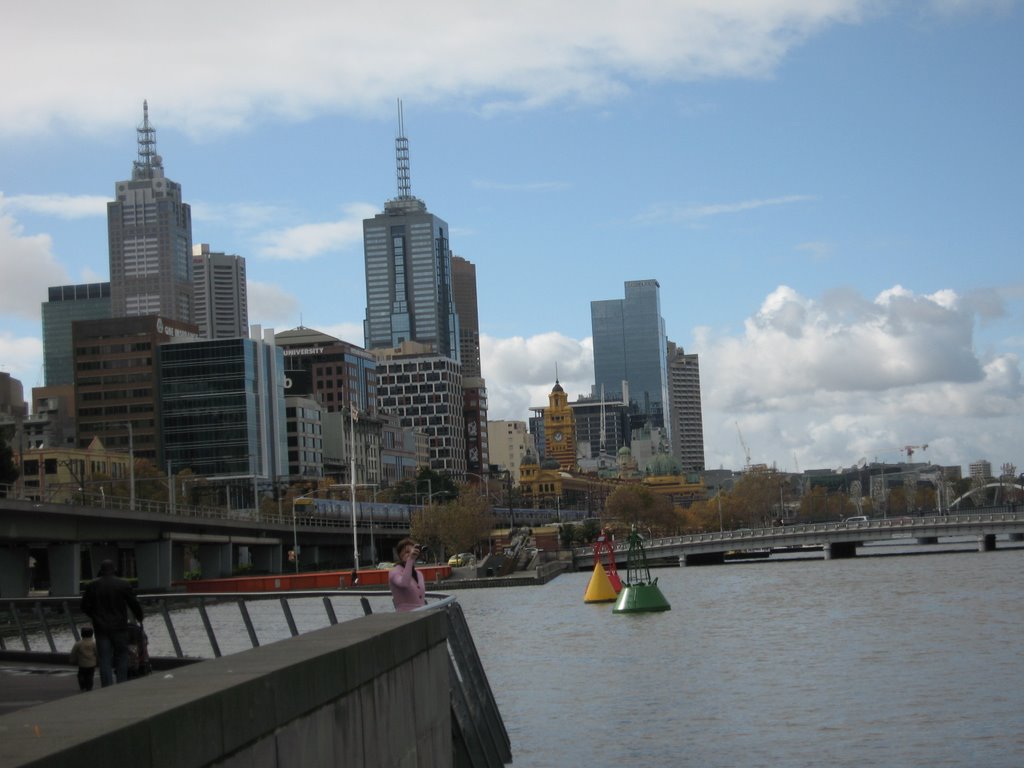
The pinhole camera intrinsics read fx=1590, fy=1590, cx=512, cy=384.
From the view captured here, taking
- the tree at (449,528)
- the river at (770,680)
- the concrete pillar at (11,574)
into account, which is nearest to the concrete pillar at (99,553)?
the concrete pillar at (11,574)

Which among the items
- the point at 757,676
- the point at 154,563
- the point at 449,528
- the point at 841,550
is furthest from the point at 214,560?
the point at 757,676

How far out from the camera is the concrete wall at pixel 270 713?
6684 millimetres

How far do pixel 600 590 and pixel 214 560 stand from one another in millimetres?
59046

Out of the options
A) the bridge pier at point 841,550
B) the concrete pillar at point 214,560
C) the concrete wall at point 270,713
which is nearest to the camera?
the concrete wall at point 270,713

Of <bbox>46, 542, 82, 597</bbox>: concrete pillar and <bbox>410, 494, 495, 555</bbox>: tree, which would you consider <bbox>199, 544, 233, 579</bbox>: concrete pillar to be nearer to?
→ <bbox>410, 494, 495, 555</bbox>: tree

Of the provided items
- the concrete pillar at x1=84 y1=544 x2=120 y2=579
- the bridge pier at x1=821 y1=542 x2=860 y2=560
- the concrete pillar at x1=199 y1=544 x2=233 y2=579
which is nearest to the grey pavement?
the concrete pillar at x1=84 y1=544 x2=120 y2=579

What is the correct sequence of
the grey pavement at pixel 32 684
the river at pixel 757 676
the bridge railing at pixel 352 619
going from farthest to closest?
1. the river at pixel 757 676
2. the grey pavement at pixel 32 684
3. the bridge railing at pixel 352 619

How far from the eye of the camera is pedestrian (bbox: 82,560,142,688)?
21.1 metres

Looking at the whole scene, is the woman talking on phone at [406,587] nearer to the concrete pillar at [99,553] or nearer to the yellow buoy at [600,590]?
the yellow buoy at [600,590]

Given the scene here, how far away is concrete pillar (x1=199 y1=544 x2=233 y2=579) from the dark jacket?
118m

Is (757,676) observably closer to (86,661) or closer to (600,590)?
(86,661)

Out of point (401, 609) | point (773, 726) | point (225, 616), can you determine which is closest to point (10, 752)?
point (401, 609)

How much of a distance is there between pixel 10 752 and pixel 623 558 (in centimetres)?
16282

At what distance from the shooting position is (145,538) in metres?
110
